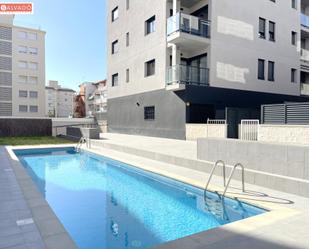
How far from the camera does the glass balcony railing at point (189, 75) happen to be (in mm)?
15889

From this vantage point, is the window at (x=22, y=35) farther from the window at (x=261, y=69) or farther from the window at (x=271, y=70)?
the window at (x=271, y=70)

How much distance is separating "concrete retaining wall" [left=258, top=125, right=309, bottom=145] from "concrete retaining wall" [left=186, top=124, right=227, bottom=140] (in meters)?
1.95

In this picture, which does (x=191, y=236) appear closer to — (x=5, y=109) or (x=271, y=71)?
(x=271, y=71)

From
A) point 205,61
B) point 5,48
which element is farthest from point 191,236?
point 5,48

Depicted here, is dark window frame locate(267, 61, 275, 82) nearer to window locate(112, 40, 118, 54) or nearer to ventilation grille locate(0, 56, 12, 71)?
window locate(112, 40, 118, 54)

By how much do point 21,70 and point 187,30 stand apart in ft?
132

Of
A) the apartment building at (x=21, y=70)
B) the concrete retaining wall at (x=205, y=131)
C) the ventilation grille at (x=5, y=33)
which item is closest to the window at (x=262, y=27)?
the concrete retaining wall at (x=205, y=131)

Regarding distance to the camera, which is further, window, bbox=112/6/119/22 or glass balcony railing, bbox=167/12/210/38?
window, bbox=112/6/119/22

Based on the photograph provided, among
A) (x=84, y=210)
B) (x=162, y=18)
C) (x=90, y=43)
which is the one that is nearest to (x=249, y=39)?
(x=162, y=18)

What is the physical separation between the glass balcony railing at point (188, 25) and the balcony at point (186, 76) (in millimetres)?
2229

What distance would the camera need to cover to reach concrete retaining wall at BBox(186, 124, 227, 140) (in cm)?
1364

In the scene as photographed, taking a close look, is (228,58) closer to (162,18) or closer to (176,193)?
(162,18)

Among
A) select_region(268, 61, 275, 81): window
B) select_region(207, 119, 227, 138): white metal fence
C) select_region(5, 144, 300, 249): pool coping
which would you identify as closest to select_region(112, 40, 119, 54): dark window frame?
select_region(268, 61, 275, 81): window

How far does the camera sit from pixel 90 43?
36.1 m
